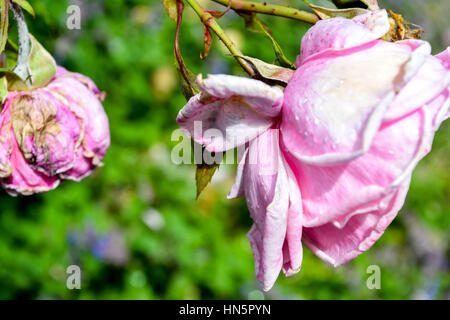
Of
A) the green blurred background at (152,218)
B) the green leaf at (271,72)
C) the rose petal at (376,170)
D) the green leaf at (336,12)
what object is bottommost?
the green blurred background at (152,218)

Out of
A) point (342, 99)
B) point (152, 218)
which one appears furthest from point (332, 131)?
point (152, 218)

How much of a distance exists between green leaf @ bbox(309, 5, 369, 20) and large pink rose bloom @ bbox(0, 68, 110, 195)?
0.33 m

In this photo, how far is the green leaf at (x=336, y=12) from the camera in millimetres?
603

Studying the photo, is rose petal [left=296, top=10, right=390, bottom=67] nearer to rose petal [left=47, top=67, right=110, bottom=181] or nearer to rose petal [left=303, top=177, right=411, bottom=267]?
rose petal [left=303, top=177, right=411, bottom=267]

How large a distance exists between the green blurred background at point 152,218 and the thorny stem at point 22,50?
0.77 m

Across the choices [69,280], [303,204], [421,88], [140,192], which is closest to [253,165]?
[303,204]

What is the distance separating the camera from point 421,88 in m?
0.47

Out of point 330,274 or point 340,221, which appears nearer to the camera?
point 340,221

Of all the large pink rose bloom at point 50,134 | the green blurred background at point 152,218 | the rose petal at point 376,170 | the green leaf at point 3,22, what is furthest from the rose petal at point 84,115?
the green blurred background at point 152,218

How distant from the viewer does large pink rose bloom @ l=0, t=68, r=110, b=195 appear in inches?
26.2

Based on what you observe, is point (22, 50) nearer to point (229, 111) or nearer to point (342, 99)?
point (229, 111)

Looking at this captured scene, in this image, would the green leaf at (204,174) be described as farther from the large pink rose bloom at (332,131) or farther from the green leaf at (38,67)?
the green leaf at (38,67)

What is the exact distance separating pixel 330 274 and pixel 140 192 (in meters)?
0.72

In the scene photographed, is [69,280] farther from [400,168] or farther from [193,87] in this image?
[400,168]
